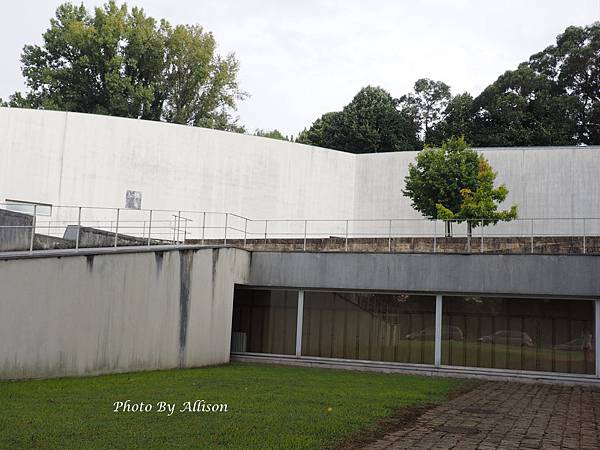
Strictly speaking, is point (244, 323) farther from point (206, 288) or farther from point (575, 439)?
point (575, 439)

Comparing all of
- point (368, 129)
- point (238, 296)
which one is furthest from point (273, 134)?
point (238, 296)

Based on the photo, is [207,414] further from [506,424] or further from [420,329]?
[420,329]

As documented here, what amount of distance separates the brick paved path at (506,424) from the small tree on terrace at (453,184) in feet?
50.5

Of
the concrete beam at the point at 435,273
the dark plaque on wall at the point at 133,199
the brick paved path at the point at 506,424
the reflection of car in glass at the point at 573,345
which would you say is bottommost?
the brick paved path at the point at 506,424

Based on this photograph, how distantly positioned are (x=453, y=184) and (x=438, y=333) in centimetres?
1291

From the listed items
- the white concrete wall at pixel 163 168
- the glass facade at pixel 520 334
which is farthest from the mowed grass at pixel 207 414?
the white concrete wall at pixel 163 168

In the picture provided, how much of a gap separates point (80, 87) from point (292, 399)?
38.0 meters

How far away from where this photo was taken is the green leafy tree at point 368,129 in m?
47.2

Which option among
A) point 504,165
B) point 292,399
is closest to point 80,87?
point 504,165

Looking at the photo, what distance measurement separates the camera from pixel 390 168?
115ft

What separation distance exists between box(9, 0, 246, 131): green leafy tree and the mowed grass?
107 feet

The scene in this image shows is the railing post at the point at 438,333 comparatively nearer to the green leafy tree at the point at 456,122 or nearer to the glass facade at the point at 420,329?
the glass facade at the point at 420,329

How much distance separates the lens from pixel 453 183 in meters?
29.6

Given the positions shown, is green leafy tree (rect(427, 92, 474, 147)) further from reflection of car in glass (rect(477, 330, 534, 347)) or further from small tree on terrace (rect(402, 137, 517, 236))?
reflection of car in glass (rect(477, 330, 534, 347))
